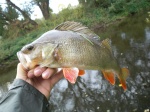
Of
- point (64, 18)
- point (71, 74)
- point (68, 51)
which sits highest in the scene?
point (68, 51)

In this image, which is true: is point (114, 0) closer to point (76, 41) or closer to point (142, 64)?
point (142, 64)

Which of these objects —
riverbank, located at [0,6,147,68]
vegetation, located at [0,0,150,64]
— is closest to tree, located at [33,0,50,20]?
vegetation, located at [0,0,150,64]

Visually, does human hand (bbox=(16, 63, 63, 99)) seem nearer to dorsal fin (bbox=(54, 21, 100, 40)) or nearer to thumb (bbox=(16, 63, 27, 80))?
thumb (bbox=(16, 63, 27, 80))

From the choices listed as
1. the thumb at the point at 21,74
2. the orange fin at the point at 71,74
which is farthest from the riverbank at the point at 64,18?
the orange fin at the point at 71,74

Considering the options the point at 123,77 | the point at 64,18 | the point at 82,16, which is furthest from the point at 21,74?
the point at 64,18

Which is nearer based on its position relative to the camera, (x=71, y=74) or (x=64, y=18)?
(x=71, y=74)

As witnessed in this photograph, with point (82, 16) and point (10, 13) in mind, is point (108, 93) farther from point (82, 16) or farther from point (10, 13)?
point (10, 13)
